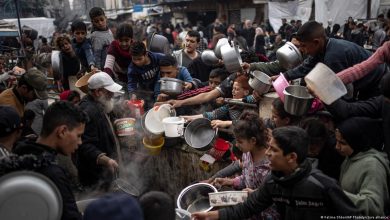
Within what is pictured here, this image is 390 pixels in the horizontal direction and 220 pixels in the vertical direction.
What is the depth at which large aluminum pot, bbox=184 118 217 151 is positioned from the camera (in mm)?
4492

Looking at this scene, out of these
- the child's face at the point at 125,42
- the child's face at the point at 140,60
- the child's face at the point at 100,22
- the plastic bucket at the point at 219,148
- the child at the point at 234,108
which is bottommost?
the plastic bucket at the point at 219,148

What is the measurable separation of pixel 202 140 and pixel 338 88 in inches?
73.3

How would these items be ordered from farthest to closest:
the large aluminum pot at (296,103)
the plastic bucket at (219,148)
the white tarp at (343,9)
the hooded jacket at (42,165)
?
1. the white tarp at (343,9)
2. the plastic bucket at (219,148)
3. the large aluminum pot at (296,103)
4. the hooded jacket at (42,165)

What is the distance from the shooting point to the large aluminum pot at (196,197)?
356 cm

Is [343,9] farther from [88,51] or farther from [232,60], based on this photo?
[232,60]

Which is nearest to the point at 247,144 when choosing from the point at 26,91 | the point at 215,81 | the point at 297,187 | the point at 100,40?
the point at 297,187

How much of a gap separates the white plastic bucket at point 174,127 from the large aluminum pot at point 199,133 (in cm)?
8

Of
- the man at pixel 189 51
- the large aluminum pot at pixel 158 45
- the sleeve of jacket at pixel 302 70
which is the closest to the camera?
the sleeve of jacket at pixel 302 70

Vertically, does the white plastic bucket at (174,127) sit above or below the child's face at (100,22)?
below

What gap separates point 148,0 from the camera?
39.6 meters

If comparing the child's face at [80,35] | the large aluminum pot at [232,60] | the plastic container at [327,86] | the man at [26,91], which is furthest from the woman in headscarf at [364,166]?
the child's face at [80,35]

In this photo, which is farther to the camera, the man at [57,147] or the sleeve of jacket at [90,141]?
the sleeve of jacket at [90,141]

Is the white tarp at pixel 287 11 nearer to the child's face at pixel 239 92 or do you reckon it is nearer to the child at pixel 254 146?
the child's face at pixel 239 92

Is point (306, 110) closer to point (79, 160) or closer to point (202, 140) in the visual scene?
point (202, 140)
